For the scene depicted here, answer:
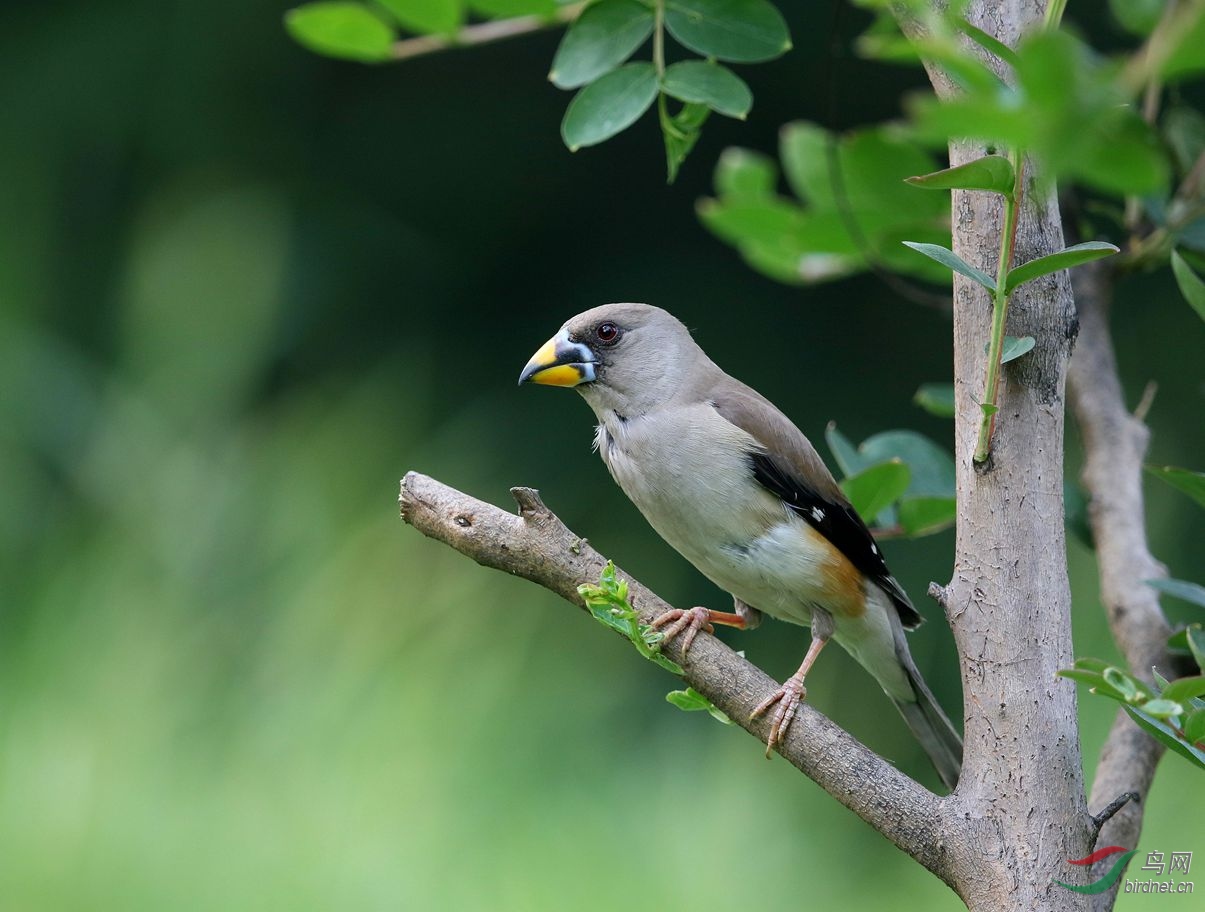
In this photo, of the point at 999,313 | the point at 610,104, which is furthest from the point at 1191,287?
the point at 610,104

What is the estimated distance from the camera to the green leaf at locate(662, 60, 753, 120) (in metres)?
1.02

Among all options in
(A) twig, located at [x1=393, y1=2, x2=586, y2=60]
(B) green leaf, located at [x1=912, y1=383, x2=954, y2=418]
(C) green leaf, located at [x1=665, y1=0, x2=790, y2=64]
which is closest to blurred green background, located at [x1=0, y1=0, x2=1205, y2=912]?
(C) green leaf, located at [x1=665, y1=0, x2=790, y2=64]

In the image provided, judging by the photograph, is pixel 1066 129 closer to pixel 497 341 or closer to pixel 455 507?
pixel 455 507

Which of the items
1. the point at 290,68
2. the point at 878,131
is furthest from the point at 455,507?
the point at 290,68

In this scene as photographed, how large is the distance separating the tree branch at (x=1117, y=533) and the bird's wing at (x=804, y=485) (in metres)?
0.23

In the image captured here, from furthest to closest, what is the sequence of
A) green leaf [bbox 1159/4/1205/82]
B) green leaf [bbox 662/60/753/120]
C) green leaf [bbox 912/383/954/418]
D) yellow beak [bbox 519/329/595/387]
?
yellow beak [bbox 519/329/595/387] → green leaf [bbox 912/383/954/418] → green leaf [bbox 662/60/753/120] → green leaf [bbox 1159/4/1205/82]

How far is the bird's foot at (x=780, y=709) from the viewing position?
2.90 ft

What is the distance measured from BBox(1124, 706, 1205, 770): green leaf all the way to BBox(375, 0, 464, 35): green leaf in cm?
83

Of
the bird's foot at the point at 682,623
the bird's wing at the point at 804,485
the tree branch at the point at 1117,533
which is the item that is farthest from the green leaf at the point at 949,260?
the bird's wing at the point at 804,485

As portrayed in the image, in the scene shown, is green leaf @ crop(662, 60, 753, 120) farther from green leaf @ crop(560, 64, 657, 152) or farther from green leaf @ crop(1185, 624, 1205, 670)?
green leaf @ crop(1185, 624, 1205, 670)

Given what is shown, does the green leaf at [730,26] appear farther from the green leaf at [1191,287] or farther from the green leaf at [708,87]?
the green leaf at [1191,287]

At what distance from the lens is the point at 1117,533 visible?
1152 mm

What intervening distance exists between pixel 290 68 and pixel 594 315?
2068 millimetres

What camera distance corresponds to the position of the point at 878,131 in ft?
3.83
